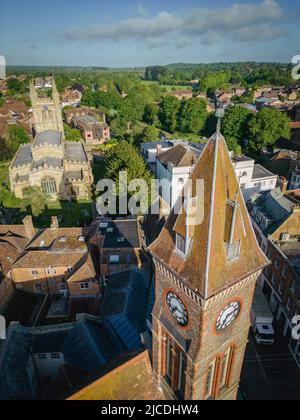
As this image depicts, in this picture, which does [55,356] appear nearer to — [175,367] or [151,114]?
[175,367]

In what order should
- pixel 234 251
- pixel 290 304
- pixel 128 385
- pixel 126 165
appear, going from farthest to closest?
pixel 126 165 → pixel 290 304 → pixel 128 385 → pixel 234 251

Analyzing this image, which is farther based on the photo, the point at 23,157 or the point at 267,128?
the point at 267,128

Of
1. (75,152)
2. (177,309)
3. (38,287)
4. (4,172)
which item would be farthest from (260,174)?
(4,172)

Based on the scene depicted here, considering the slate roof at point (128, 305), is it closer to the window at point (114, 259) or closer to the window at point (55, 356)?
the window at point (114, 259)

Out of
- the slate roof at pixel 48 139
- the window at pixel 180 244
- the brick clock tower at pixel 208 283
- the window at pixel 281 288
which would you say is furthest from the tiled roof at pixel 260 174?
the window at pixel 180 244

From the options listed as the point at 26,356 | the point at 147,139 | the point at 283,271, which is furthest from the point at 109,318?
the point at 147,139

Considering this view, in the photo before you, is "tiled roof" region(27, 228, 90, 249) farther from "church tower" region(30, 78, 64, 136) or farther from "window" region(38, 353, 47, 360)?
"church tower" region(30, 78, 64, 136)

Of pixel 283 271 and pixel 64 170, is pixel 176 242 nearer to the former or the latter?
pixel 283 271

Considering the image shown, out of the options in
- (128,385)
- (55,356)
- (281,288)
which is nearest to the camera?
(128,385)
